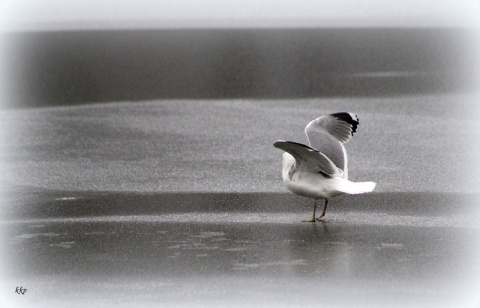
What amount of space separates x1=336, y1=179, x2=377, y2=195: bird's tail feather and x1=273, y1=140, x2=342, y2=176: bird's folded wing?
15 centimetres

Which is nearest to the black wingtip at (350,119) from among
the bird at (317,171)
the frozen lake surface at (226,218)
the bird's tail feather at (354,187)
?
the bird at (317,171)

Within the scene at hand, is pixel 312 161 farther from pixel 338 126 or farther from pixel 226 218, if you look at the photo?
pixel 338 126

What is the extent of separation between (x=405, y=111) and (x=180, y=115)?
343 cm

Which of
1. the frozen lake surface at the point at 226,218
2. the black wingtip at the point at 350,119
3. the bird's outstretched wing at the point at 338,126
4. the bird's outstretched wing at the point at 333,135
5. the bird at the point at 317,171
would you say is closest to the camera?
the frozen lake surface at the point at 226,218

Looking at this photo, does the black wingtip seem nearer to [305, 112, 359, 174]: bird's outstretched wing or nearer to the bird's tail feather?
[305, 112, 359, 174]: bird's outstretched wing

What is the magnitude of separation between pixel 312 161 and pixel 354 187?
483 mm

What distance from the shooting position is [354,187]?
27.4 feet

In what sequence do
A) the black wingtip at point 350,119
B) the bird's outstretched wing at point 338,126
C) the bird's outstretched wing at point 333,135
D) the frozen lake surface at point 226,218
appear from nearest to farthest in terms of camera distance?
the frozen lake surface at point 226,218, the bird's outstretched wing at point 333,135, the bird's outstretched wing at point 338,126, the black wingtip at point 350,119

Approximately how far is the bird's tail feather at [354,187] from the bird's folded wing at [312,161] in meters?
0.15

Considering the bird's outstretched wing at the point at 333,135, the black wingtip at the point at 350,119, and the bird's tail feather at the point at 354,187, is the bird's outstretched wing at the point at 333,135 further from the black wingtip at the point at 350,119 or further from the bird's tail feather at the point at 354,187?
the bird's tail feather at the point at 354,187

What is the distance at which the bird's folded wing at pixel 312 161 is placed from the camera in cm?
847

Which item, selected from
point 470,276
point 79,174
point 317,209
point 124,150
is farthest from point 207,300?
point 124,150

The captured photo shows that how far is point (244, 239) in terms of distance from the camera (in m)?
8.19

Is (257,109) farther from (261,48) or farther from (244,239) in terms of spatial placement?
(261,48)
